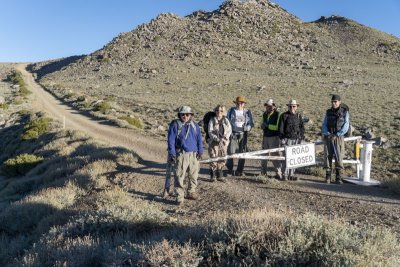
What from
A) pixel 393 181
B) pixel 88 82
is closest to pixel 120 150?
pixel 393 181

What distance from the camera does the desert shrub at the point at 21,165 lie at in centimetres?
1655

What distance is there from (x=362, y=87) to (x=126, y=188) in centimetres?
3415

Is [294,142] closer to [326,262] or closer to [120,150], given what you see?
[120,150]

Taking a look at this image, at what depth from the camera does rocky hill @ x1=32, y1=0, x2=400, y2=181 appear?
30391 millimetres

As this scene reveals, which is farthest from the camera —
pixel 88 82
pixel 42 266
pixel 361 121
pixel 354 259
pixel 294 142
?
pixel 88 82

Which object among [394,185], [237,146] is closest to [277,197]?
[237,146]

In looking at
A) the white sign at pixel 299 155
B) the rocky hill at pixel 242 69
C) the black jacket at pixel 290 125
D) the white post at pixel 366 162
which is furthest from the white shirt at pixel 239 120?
the rocky hill at pixel 242 69

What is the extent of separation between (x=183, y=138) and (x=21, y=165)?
10238mm

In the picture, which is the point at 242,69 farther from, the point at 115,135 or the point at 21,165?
the point at 21,165

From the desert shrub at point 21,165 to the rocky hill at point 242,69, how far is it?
22.2ft

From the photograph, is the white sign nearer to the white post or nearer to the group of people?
the group of people

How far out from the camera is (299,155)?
10.9 m

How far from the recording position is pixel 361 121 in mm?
23250

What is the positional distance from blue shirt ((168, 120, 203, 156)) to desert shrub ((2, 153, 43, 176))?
9532mm
